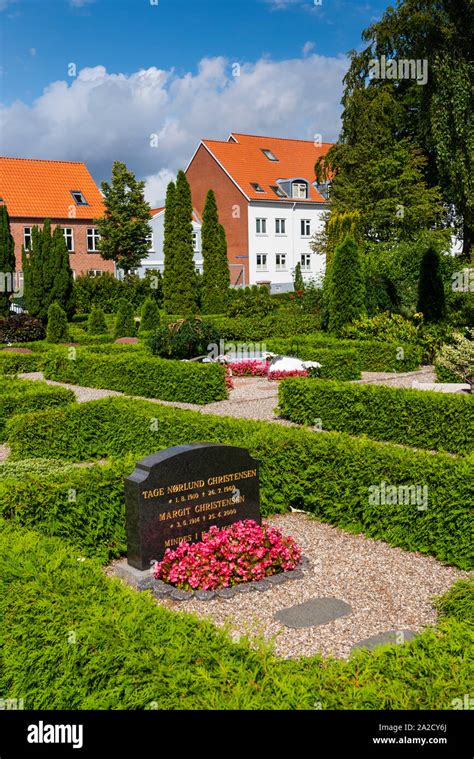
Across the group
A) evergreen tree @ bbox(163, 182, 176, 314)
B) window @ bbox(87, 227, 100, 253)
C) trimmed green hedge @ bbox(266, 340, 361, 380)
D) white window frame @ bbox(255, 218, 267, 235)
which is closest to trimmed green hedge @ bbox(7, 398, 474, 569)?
trimmed green hedge @ bbox(266, 340, 361, 380)

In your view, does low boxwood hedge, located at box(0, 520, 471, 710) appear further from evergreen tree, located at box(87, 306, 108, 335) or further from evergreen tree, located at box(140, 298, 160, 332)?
evergreen tree, located at box(87, 306, 108, 335)

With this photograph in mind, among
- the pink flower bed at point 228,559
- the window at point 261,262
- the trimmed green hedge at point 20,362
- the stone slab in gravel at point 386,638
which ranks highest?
the window at point 261,262

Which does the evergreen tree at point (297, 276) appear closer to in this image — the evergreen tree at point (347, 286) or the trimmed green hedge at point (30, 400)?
the evergreen tree at point (347, 286)

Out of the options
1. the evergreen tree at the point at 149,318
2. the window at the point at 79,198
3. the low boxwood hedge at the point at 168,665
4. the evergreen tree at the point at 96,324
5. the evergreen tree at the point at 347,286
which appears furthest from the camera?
the window at the point at 79,198

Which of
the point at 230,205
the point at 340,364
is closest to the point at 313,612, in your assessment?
the point at 340,364

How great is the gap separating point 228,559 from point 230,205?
47.5 meters

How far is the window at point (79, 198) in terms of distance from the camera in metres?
50.3

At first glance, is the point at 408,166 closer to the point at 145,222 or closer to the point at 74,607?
the point at 145,222

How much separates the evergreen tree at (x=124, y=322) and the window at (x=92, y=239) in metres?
24.6

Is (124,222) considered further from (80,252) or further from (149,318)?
(149,318)

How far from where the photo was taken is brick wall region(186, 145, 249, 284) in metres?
51.6

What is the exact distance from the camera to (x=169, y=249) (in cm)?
3816

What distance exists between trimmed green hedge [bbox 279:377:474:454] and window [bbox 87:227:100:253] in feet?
129

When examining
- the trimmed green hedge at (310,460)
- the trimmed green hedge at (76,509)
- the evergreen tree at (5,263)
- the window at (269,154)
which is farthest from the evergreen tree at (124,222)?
the trimmed green hedge at (76,509)
